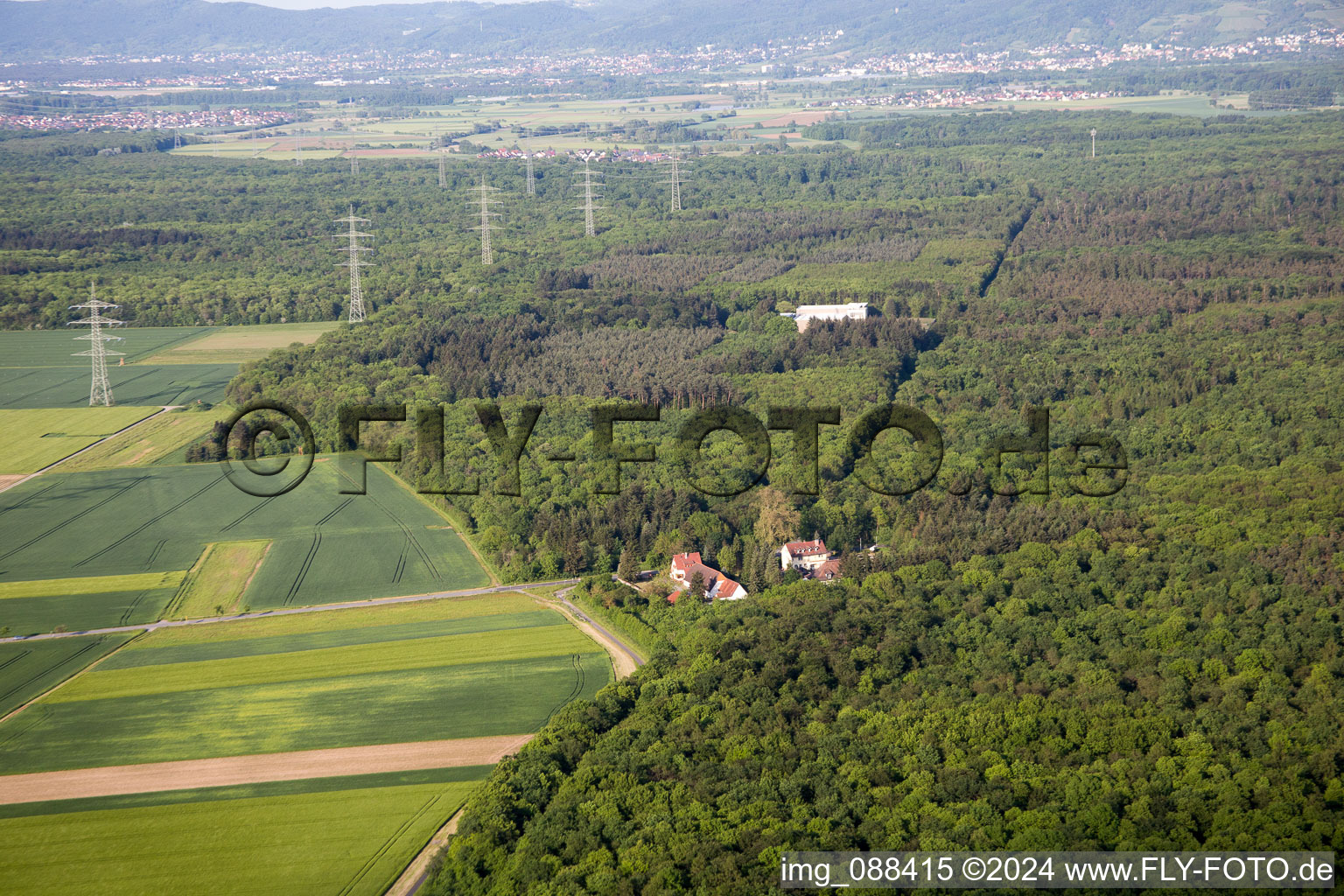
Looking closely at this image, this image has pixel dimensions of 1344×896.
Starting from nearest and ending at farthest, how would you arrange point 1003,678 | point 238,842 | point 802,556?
point 238,842 < point 1003,678 < point 802,556

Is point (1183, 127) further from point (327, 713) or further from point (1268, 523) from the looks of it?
point (327, 713)

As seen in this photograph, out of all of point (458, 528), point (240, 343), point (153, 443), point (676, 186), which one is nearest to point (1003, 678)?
point (458, 528)

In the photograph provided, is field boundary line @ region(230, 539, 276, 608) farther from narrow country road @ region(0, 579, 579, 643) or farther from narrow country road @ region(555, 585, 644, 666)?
narrow country road @ region(555, 585, 644, 666)

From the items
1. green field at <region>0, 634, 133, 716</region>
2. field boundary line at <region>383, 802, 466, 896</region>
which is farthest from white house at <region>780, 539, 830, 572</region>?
green field at <region>0, 634, 133, 716</region>

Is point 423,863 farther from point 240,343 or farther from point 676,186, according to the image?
point 676,186

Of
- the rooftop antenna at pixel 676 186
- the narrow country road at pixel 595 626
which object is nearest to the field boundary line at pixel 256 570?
the narrow country road at pixel 595 626

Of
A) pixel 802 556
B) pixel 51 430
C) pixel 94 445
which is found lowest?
pixel 802 556
